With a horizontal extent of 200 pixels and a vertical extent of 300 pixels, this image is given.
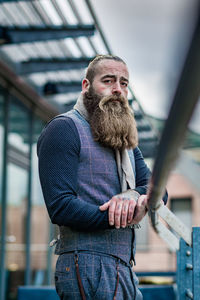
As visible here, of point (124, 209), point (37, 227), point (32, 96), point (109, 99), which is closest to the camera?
point (124, 209)

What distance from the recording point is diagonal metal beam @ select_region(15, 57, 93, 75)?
7.33m

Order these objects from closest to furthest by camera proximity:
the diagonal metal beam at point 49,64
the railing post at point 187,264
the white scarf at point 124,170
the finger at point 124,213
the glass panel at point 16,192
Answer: the finger at point 124,213
the white scarf at point 124,170
the railing post at point 187,264
the diagonal metal beam at point 49,64
the glass panel at point 16,192

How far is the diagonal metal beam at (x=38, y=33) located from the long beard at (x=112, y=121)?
14.6 ft

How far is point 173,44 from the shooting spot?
1.23ft

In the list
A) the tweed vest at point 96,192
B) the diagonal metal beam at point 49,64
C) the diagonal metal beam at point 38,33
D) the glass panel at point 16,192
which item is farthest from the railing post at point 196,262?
the glass panel at point 16,192

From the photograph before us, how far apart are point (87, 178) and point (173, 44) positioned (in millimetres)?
1308

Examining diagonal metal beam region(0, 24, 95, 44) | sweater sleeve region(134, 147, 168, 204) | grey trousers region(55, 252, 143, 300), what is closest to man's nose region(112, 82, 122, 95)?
sweater sleeve region(134, 147, 168, 204)

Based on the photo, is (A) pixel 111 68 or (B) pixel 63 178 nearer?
(B) pixel 63 178

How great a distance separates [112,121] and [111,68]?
18 cm

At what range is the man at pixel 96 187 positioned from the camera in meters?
1.57

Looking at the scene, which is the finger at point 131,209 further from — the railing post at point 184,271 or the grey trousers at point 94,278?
the railing post at point 184,271

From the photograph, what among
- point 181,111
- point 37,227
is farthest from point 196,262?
point 37,227

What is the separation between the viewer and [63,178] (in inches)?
63.5

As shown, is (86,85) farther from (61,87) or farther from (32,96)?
(32,96)
